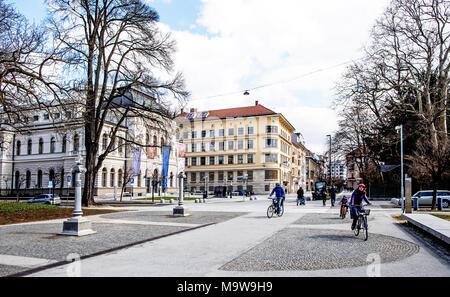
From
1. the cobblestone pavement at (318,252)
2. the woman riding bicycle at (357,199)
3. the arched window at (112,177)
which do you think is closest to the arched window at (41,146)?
the arched window at (112,177)

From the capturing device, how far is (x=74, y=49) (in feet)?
85.0

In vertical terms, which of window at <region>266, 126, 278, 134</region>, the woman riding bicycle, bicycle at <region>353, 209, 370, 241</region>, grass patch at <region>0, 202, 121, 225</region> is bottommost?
grass patch at <region>0, 202, 121, 225</region>

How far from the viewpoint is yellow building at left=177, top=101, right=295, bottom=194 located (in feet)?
263

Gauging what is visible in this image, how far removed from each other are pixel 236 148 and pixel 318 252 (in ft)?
246

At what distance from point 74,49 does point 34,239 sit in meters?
18.4

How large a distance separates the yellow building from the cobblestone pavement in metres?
65.3

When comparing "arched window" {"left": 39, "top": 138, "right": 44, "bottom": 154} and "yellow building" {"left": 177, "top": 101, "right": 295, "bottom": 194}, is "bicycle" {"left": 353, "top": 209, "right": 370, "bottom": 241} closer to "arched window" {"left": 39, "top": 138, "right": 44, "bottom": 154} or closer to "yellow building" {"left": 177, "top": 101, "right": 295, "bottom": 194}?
"arched window" {"left": 39, "top": 138, "right": 44, "bottom": 154}

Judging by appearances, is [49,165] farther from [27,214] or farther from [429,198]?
[429,198]

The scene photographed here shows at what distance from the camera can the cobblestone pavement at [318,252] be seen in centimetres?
739

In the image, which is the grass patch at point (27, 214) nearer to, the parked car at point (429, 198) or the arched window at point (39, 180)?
the parked car at point (429, 198)

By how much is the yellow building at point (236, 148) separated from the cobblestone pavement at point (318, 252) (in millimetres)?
65297

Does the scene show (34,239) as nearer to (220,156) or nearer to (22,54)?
(22,54)

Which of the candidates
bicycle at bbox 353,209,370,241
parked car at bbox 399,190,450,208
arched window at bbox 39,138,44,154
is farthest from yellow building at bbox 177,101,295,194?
bicycle at bbox 353,209,370,241
